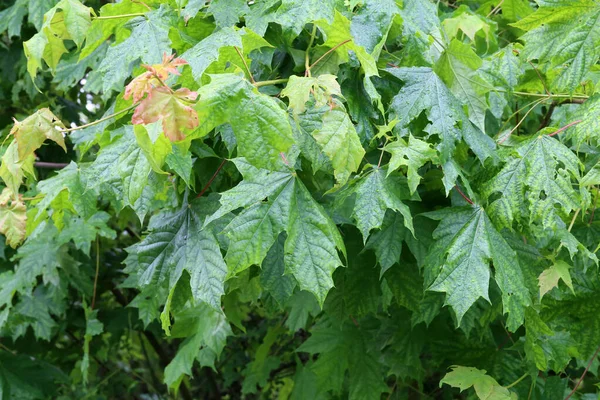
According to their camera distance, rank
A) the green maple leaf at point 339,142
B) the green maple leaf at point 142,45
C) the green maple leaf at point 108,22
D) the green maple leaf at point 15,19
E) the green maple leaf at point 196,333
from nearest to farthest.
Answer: the green maple leaf at point 339,142
the green maple leaf at point 142,45
the green maple leaf at point 108,22
the green maple leaf at point 196,333
the green maple leaf at point 15,19

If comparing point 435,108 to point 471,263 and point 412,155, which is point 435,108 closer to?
point 412,155

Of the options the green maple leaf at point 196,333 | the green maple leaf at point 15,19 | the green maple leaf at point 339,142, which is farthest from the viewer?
the green maple leaf at point 15,19

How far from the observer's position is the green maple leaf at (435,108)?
151cm

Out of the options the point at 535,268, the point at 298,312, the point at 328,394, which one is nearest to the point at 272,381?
the point at 328,394

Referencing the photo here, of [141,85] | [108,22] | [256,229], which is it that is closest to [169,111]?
[141,85]

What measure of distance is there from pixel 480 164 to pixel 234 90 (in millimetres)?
685

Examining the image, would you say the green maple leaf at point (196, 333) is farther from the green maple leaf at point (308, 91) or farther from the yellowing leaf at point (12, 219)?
the green maple leaf at point (308, 91)

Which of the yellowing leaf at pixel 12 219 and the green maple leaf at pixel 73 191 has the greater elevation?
the green maple leaf at pixel 73 191

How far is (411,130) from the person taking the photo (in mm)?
1599

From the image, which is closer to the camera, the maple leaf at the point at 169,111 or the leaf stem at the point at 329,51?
the maple leaf at the point at 169,111

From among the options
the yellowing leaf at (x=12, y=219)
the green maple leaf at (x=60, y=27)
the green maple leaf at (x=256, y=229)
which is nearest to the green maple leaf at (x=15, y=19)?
the yellowing leaf at (x=12, y=219)

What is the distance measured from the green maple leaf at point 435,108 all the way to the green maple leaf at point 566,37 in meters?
0.21

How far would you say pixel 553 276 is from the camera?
63.6 inches

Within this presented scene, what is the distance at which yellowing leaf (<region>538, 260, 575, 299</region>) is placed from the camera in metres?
1.61
